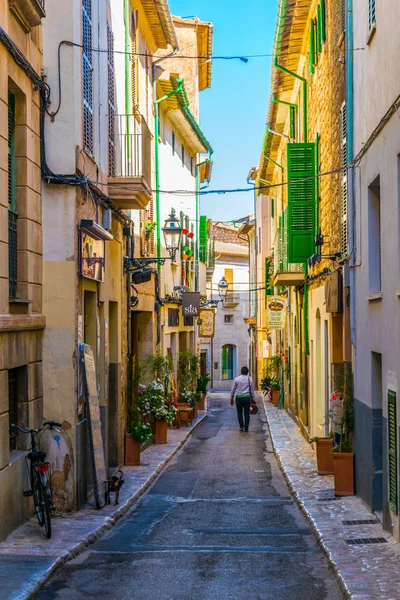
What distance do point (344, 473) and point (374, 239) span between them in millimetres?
3559

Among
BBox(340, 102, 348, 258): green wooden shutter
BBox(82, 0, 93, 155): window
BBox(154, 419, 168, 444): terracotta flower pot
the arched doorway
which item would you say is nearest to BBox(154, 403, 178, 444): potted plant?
BBox(154, 419, 168, 444): terracotta flower pot

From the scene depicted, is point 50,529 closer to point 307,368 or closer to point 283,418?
point 307,368

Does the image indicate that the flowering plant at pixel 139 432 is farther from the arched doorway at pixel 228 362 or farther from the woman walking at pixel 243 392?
the arched doorway at pixel 228 362

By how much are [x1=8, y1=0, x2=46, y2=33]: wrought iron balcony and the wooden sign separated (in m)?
4.22

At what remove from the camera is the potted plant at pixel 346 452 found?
13.8 m

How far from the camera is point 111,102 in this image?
16922 mm

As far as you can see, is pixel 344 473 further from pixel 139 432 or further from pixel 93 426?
pixel 139 432

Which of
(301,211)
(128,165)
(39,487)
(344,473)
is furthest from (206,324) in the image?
(39,487)

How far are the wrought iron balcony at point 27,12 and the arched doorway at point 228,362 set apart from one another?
53.9 meters

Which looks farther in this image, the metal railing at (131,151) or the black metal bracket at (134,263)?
the black metal bracket at (134,263)

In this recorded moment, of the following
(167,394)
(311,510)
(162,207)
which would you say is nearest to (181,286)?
(162,207)

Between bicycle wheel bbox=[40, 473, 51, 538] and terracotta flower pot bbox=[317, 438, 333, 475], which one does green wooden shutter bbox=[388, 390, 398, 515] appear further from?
terracotta flower pot bbox=[317, 438, 333, 475]

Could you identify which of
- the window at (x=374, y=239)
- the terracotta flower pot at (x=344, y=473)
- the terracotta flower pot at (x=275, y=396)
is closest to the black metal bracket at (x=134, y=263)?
the terracotta flower pot at (x=344, y=473)

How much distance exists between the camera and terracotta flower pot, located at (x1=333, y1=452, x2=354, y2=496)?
13.8 m
